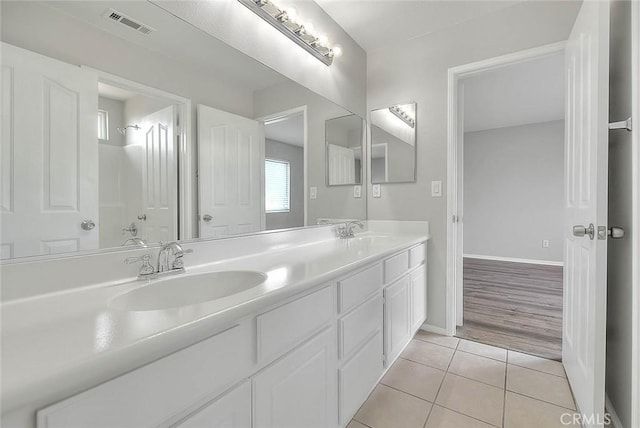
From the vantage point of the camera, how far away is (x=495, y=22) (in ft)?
6.85

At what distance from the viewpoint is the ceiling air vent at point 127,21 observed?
99 cm

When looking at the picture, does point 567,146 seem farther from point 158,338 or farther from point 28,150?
point 28,150

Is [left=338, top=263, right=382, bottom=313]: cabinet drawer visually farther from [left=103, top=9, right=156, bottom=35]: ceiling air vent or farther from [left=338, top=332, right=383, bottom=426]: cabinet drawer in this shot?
[left=103, top=9, right=156, bottom=35]: ceiling air vent

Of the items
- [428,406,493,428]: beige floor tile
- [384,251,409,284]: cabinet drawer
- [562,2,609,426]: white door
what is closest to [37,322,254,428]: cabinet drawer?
[384,251,409,284]: cabinet drawer

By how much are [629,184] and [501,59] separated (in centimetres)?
128

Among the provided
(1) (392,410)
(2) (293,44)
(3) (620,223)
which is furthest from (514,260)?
(2) (293,44)

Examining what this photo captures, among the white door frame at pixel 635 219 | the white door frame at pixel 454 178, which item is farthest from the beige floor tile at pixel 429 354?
the white door frame at pixel 635 219

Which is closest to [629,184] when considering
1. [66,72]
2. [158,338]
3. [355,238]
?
[355,238]

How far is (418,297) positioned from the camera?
2.16 metres

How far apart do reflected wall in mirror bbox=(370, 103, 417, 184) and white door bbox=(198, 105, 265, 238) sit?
1296mm

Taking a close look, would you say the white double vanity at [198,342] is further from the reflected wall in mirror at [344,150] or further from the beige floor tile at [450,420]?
the reflected wall in mirror at [344,150]

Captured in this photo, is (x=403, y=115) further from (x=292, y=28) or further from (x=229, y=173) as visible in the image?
(x=229, y=173)

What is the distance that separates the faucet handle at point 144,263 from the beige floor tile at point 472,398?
1.54m

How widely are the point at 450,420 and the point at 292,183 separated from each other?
1.50 meters
